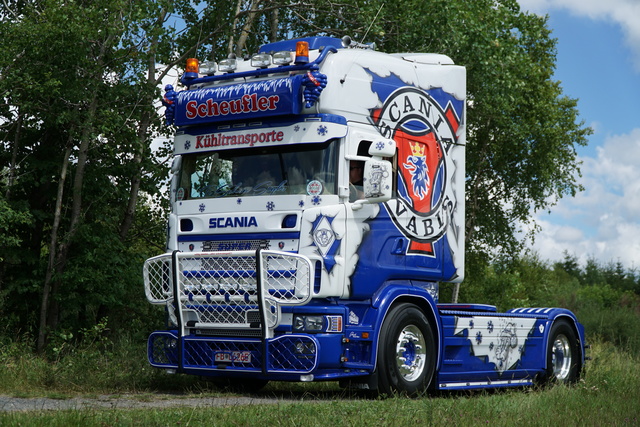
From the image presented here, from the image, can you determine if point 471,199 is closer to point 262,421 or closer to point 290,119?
point 290,119

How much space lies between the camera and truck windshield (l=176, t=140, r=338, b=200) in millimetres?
10188

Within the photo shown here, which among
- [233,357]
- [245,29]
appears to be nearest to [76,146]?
[245,29]

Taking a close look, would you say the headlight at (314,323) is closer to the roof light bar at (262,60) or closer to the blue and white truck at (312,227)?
the blue and white truck at (312,227)

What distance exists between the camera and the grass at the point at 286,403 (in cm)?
765

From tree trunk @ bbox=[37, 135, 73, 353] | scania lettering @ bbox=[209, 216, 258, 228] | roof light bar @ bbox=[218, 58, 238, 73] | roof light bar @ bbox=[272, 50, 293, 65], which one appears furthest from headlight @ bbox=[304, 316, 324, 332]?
tree trunk @ bbox=[37, 135, 73, 353]

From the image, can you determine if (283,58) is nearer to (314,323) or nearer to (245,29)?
(314,323)

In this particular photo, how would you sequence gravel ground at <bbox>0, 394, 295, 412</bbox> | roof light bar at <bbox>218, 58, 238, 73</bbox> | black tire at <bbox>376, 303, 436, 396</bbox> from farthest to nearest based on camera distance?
roof light bar at <bbox>218, 58, 238, 73</bbox>, black tire at <bbox>376, 303, 436, 396</bbox>, gravel ground at <bbox>0, 394, 295, 412</bbox>

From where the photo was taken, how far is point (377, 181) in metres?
9.93

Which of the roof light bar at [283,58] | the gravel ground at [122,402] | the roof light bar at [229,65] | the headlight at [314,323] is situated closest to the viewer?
the gravel ground at [122,402]

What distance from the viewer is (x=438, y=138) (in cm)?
1179

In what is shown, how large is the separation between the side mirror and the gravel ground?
250 centimetres

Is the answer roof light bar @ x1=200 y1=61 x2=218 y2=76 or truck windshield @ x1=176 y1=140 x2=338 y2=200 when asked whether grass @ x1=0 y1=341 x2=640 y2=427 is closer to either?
truck windshield @ x1=176 y1=140 x2=338 y2=200

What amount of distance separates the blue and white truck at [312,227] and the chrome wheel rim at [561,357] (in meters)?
2.78

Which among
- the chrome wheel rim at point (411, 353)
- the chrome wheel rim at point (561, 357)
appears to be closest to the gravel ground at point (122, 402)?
the chrome wheel rim at point (411, 353)
